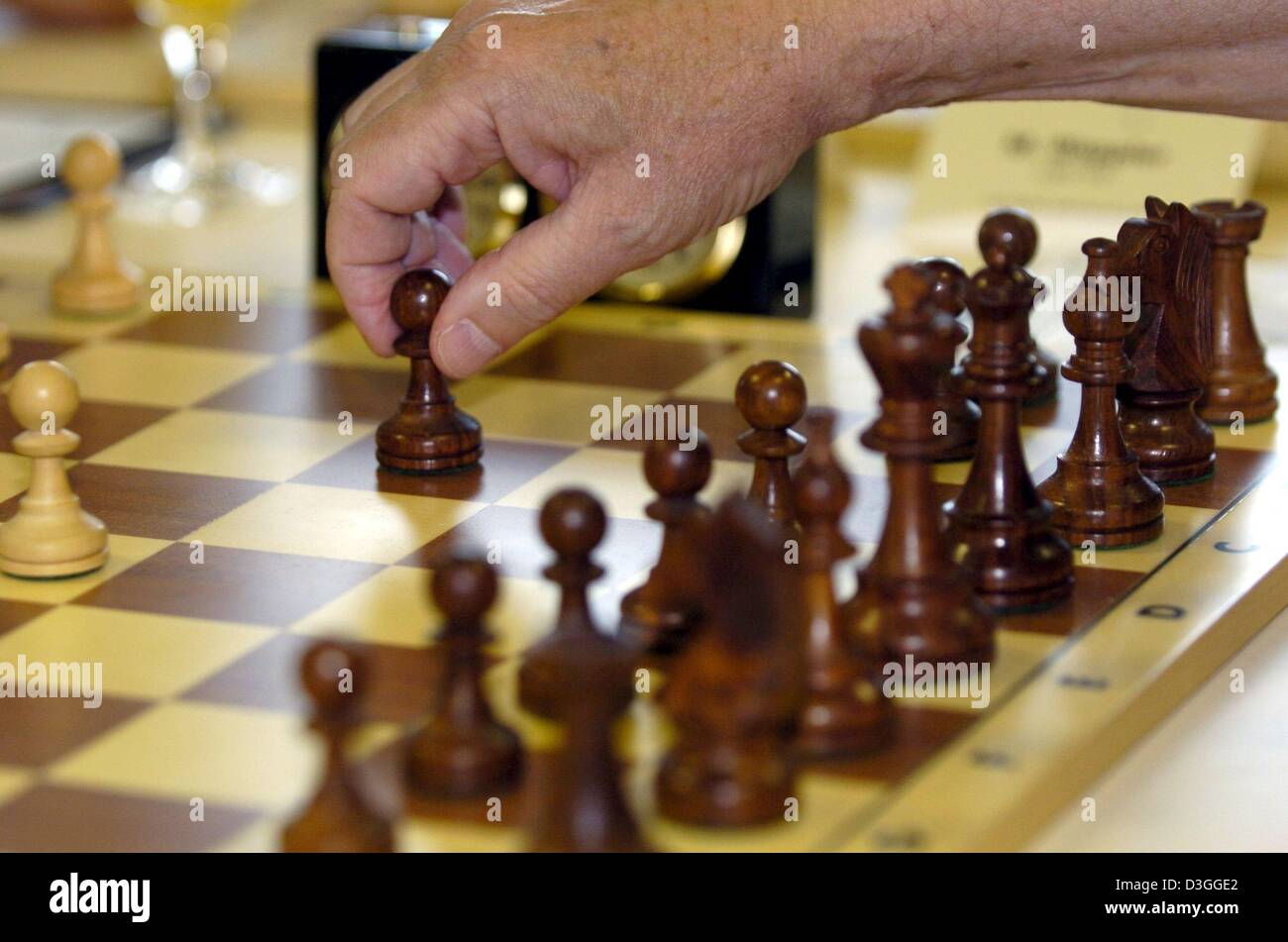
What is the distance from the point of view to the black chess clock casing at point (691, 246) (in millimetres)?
2361

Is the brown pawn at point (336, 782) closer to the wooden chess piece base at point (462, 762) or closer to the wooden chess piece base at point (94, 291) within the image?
the wooden chess piece base at point (462, 762)

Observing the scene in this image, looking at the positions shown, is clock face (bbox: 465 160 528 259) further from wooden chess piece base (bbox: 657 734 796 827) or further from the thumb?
wooden chess piece base (bbox: 657 734 796 827)

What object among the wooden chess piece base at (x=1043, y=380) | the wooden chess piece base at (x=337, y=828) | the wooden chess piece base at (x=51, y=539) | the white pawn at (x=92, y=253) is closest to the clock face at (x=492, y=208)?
the white pawn at (x=92, y=253)

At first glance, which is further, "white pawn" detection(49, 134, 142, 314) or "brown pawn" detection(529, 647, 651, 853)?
"white pawn" detection(49, 134, 142, 314)

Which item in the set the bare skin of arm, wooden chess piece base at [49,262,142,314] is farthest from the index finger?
wooden chess piece base at [49,262,142,314]

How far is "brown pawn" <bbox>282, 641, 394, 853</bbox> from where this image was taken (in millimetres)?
1070

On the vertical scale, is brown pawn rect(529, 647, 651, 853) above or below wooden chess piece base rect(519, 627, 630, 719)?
below

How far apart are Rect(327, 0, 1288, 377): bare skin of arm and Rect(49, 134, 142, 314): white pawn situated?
63cm

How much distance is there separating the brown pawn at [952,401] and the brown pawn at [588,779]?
2.51ft

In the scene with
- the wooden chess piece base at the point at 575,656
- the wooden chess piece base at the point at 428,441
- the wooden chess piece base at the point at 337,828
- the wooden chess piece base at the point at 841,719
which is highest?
the wooden chess piece base at the point at 428,441

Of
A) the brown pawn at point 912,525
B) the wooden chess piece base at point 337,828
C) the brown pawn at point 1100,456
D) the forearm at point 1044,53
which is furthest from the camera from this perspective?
the forearm at point 1044,53

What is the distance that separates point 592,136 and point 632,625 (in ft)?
1.54
